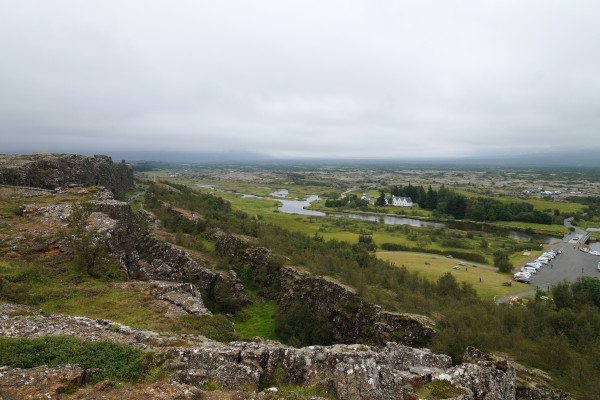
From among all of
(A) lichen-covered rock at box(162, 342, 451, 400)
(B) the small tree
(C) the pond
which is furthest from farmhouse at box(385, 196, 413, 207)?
(A) lichen-covered rock at box(162, 342, 451, 400)

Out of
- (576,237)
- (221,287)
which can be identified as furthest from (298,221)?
(576,237)

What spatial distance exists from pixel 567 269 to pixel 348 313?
1997 inches

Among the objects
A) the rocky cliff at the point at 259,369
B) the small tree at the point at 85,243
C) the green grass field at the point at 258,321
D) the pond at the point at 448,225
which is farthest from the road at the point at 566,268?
the small tree at the point at 85,243

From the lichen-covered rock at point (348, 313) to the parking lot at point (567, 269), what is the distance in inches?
1287

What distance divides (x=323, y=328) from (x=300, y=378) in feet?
59.1

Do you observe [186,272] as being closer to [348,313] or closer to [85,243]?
[85,243]

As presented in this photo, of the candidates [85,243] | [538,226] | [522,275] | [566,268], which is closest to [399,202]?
[538,226]

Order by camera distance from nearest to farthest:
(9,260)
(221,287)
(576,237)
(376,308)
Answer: (9,260), (376,308), (221,287), (576,237)

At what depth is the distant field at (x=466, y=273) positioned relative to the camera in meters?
40.7

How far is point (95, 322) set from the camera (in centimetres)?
1286

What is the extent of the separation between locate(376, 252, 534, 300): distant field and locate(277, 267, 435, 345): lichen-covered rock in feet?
62.8

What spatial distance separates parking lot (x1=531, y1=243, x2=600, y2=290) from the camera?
47.4 metres

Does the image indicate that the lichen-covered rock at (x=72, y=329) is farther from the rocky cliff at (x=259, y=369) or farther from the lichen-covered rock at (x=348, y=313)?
the lichen-covered rock at (x=348, y=313)

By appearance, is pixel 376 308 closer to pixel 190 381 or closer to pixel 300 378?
pixel 300 378
